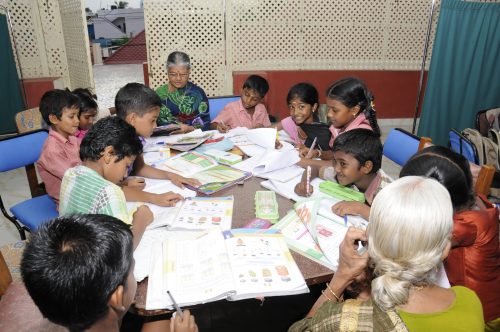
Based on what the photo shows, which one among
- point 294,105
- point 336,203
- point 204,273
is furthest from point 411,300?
point 294,105

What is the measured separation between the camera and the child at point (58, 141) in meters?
2.31

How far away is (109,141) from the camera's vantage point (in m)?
1.69

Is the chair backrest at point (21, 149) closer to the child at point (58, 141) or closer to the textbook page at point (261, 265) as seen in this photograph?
the child at point (58, 141)

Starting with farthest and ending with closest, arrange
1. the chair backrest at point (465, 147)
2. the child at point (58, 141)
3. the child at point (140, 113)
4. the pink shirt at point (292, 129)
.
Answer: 1. the pink shirt at point (292, 129)
2. the chair backrest at point (465, 147)
3. the child at point (58, 141)
4. the child at point (140, 113)

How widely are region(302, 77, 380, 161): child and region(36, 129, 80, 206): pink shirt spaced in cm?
166

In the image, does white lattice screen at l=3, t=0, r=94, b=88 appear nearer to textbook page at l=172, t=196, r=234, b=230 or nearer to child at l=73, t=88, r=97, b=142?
child at l=73, t=88, r=97, b=142

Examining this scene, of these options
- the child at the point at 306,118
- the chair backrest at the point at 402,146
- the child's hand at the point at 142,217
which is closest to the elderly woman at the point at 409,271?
the child's hand at the point at 142,217

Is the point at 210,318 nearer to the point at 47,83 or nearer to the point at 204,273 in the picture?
the point at 204,273

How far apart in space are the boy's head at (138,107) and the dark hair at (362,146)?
1.19 metres

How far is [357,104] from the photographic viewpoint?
256 cm

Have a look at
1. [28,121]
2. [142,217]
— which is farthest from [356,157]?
[28,121]

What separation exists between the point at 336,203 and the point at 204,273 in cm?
78

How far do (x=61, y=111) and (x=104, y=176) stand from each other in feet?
3.44

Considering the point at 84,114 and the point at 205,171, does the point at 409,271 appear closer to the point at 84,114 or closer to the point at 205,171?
the point at 205,171
